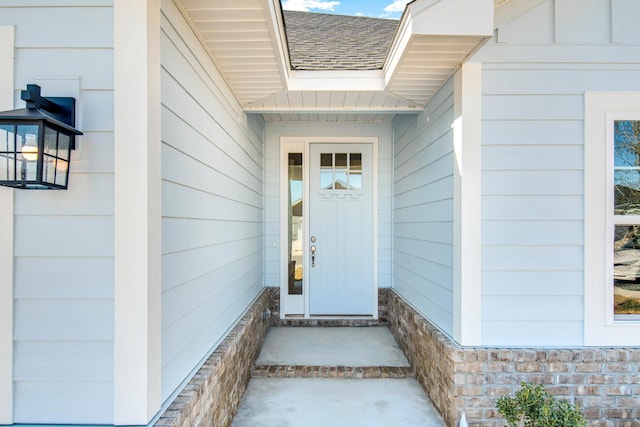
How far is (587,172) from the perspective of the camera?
2.33m

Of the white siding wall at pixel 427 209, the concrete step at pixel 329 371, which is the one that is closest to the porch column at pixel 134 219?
the concrete step at pixel 329 371

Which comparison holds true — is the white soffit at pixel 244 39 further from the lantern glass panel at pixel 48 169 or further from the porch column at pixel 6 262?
the lantern glass panel at pixel 48 169

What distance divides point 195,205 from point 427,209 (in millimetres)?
1989

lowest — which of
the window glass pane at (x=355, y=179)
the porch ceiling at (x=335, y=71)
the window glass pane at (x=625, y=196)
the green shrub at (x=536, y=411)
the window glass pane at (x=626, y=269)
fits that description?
the green shrub at (x=536, y=411)

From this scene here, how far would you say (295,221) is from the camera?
456 cm

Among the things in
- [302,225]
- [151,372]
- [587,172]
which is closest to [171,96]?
[151,372]

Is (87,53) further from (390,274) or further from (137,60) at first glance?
(390,274)

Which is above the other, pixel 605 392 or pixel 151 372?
pixel 151 372

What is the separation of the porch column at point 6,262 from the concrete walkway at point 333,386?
4.80 ft

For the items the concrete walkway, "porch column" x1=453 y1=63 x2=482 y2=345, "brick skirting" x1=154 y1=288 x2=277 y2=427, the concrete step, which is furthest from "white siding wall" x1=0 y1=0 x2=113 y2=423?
"porch column" x1=453 y1=63 x2=482 y2=345

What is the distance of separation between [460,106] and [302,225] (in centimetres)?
262

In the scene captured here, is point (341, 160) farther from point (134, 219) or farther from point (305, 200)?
point (134, 219)

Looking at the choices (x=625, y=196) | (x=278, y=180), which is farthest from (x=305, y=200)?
(x=625, y=196)

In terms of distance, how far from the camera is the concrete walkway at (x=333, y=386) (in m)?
2.53
